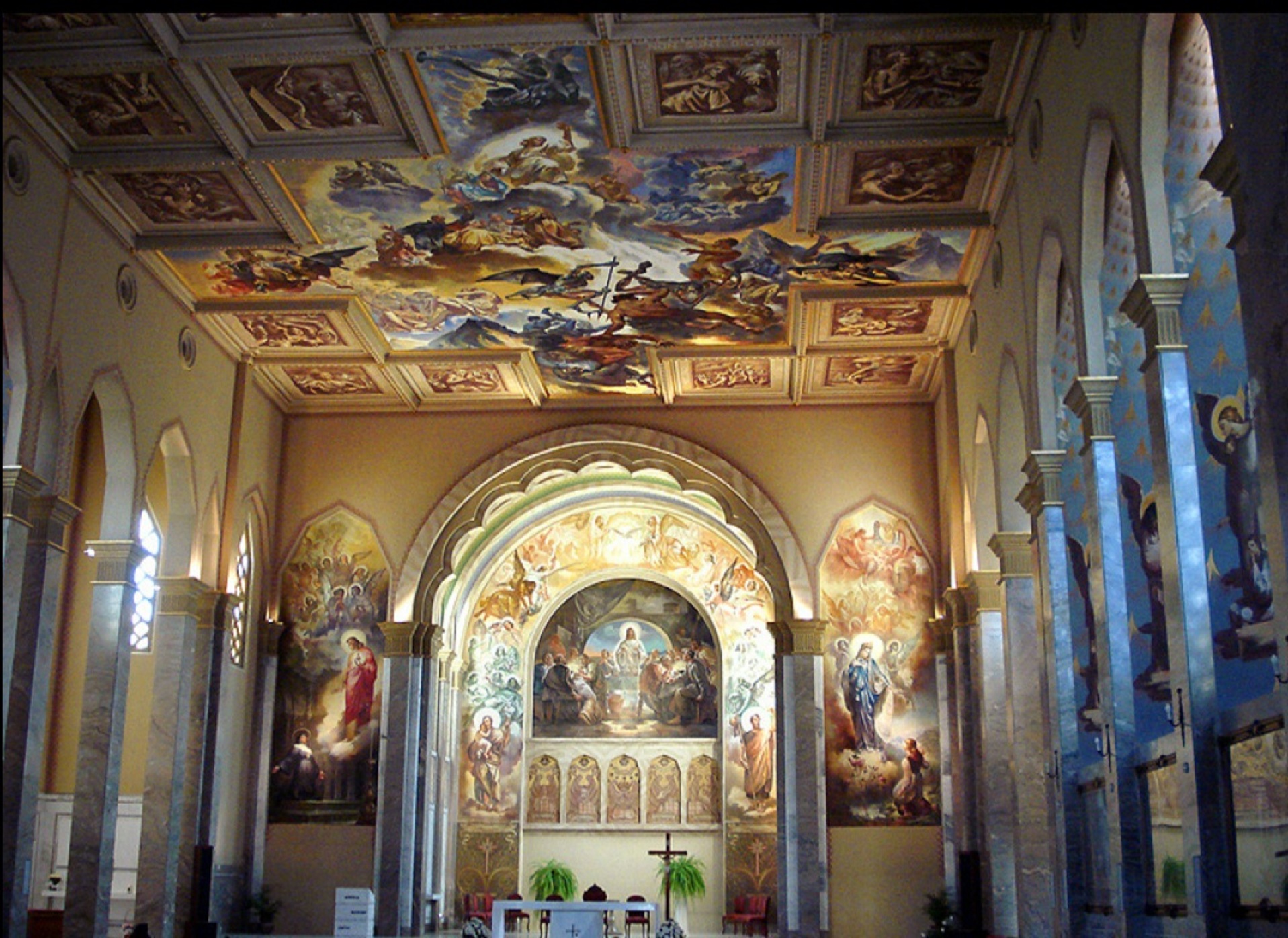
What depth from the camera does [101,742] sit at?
15.7 m

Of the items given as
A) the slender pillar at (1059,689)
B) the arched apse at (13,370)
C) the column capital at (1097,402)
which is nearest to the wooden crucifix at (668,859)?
the slender pillar at (1059,689)

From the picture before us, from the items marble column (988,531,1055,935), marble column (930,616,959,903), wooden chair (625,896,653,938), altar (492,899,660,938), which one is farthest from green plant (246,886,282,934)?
marble column (988,531,1055,935)

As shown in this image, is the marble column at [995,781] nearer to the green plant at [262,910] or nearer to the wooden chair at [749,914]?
the wooden chair at [749,914]

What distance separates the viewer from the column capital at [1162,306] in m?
9.09

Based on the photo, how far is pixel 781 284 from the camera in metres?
18.4

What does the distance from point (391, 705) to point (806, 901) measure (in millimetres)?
7251

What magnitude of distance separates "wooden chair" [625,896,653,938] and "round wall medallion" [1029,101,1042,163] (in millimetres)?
15123

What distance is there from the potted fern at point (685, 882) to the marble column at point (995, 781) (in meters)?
10.3

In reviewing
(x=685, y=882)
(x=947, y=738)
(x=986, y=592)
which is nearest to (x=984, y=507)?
(x=986, y=592)

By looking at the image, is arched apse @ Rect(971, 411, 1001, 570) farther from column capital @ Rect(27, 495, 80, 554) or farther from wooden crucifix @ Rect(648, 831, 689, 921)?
column capital @ Rect(27, 495, 80, 554)

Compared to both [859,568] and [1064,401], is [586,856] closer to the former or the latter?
[859,568]

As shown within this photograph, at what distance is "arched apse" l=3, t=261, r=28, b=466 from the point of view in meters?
13.5

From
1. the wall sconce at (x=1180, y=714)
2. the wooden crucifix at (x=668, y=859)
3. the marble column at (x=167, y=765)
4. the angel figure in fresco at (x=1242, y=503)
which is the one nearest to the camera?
the wall sconce at (x=1180, y=714)

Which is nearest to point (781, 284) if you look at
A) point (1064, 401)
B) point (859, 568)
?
point (859, 568)
